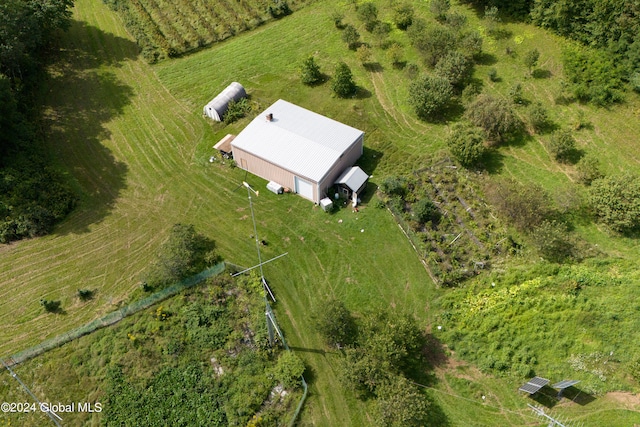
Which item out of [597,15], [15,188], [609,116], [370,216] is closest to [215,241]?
[370,216]

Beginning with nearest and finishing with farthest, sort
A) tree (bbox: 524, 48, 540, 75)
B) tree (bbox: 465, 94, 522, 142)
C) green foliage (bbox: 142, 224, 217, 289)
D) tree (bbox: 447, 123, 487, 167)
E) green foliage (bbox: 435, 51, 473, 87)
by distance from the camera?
green foliage (bbox: 142, 224, 217, 289) → tree (bbox: 447, 123, 487, 167) → tree (bbox: 465, 94, 522, 142) → green foliage (bbox: 435, 51, 473, 87) → tree (bbox: 524, 48, 540, 75)

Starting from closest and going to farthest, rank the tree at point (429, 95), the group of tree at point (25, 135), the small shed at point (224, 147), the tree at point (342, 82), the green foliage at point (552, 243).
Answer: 1. the green foliage at point (552, 243)
2. the group of tree at point (25, 135)
3. the small shed at point (224, 147)
4. the tree at point (429, 95)
5. the tree at point (342, 82)

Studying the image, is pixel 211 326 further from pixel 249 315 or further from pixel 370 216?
pixel 370 216

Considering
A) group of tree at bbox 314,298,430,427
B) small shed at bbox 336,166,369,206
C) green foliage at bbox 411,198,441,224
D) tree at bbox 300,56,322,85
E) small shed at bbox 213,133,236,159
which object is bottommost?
group of tree at bbox 314,298,430,427

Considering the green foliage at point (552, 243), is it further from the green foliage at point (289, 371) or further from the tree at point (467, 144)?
the green foliage at point (289, 371)

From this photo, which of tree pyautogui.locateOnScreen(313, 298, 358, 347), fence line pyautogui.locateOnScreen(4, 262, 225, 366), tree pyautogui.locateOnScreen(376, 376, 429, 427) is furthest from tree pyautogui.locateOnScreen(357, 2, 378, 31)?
tree pyautogui.locateOnScreen(376, 376, 429, 427)

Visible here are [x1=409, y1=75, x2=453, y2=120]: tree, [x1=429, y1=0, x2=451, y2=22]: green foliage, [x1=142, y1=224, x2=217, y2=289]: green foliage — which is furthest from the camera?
[x1=429, y1=0, x2=451, y2=22]: green foliage

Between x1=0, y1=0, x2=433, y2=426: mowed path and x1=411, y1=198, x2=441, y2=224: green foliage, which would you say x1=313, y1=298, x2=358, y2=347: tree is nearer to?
x1=0, y1=0, x2=433, y2=426: mowed path

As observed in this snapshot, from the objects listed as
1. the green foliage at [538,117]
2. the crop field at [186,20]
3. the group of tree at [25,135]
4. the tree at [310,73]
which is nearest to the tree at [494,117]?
the green foliage at [538,117]
